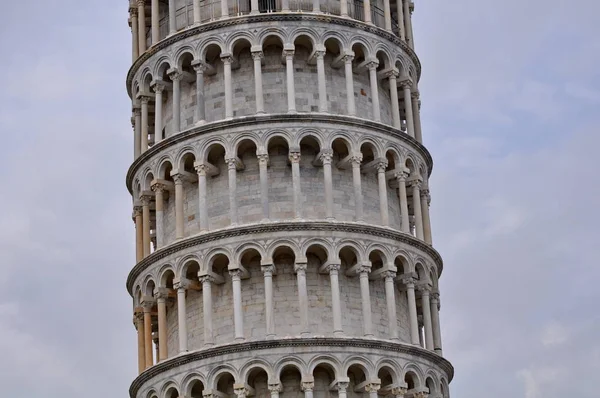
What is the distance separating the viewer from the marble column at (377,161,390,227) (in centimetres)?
4331

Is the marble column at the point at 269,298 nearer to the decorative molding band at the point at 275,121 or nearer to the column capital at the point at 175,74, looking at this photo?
the decorative molding band at the point at 275,121

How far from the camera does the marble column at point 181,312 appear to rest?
138 ft

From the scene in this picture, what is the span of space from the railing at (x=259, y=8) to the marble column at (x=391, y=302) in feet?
27.0

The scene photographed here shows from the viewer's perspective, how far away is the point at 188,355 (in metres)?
41.4

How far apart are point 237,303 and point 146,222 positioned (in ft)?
16.6

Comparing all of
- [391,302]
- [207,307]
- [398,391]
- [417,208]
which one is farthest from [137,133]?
[398,391]

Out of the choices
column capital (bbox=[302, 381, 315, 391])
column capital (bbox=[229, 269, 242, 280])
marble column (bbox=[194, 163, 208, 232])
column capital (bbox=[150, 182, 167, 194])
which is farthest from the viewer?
column capital (bbox=[150, 182, 167, 194])

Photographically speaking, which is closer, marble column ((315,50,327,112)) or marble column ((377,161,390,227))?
marble column ((377,161,390,227))

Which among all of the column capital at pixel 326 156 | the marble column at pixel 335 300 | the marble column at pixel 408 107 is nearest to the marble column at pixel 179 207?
the column capital at pixel 326 156

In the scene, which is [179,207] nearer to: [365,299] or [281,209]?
[281,209]

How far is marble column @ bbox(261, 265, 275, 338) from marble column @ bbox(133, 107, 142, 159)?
22.1 feet

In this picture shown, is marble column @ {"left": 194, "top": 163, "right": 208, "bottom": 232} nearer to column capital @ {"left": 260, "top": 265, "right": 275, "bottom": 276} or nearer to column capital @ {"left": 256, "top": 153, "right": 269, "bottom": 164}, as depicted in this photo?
column capital @ {"left": 256, "top": 153, "right": 269, "bottom": 164}

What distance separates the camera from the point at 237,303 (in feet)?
136

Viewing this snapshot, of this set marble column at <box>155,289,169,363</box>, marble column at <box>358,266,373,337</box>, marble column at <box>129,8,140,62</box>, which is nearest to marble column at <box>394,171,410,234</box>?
marble column at <box>358,266,373,337</box>
